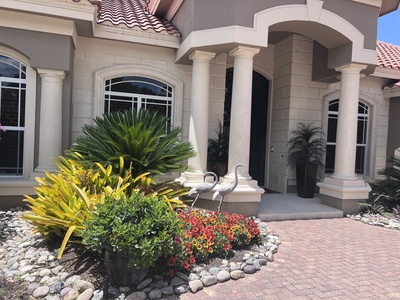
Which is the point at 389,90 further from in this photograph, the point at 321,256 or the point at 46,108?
the point at 46,108

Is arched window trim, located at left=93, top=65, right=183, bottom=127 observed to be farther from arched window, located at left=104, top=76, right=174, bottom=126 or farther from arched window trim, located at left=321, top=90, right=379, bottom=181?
arched window trim, located at left=321, top=90, right=379, bottom=181

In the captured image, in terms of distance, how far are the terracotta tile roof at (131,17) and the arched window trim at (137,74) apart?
95 cm

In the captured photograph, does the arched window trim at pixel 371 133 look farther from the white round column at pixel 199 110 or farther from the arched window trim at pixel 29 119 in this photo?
the arched window trim at pixel 29 119

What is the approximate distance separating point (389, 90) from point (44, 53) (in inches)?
383

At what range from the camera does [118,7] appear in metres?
9.20

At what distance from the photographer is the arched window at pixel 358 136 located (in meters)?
9.75

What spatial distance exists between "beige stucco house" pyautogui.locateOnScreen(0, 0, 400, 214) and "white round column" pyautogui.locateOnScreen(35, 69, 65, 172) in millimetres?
21

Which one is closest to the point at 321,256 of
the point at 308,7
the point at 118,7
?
the point at 308,7

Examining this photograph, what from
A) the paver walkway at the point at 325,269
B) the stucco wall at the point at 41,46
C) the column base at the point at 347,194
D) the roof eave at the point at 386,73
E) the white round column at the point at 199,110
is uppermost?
the roof eave at the point at 386,73

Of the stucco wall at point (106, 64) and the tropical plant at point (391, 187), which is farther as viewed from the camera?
the tropical plant at point (391, 187)

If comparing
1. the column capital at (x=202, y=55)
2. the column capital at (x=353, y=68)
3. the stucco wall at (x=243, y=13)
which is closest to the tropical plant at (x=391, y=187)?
the column capital at (x=353, y=68)

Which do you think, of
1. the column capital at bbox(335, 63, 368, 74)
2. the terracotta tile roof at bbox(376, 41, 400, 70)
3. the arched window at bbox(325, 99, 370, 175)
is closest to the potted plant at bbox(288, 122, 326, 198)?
A: the arched window at bbox(325, 99, 370, 175)

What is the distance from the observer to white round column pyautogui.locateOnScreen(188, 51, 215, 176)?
6.99 meters

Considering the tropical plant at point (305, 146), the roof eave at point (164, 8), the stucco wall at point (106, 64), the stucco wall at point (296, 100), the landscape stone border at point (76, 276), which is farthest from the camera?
the stucco wall at point (296, 100)
